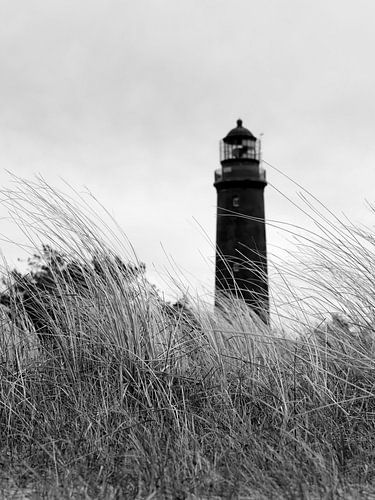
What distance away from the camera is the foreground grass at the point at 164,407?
1968 millimetres

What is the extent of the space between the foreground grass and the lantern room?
18.3 m

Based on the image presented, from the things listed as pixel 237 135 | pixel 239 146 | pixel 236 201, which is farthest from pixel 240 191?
pixel 237 135

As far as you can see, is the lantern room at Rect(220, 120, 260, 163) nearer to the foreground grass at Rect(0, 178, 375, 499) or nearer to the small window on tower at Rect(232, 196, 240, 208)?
the small window on tower at Rect(232, 196, 240, 208)

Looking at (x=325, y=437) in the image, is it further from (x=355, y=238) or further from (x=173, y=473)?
(x=355, y=238)

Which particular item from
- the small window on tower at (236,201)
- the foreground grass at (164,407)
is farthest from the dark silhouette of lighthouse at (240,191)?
the foreground grass at (164,407)

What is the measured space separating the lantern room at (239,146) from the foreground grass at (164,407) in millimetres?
18309

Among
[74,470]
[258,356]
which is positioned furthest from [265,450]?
[258,356]

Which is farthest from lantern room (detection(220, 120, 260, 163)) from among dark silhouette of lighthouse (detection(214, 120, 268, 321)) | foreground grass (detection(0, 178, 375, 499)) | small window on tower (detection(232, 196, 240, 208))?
foreground grass (detection(0, 178, 375, 499))

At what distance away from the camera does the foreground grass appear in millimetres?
1968

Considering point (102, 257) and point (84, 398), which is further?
point (102, 257)

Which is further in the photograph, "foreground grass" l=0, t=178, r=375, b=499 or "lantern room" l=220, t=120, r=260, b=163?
"lantern room" l=220, t=120, r=260, b=163

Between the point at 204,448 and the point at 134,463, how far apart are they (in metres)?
0.30

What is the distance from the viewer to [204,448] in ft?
7.63

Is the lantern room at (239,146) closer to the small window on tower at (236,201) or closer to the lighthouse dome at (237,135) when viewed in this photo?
the lighthouse dome at (237,135)
